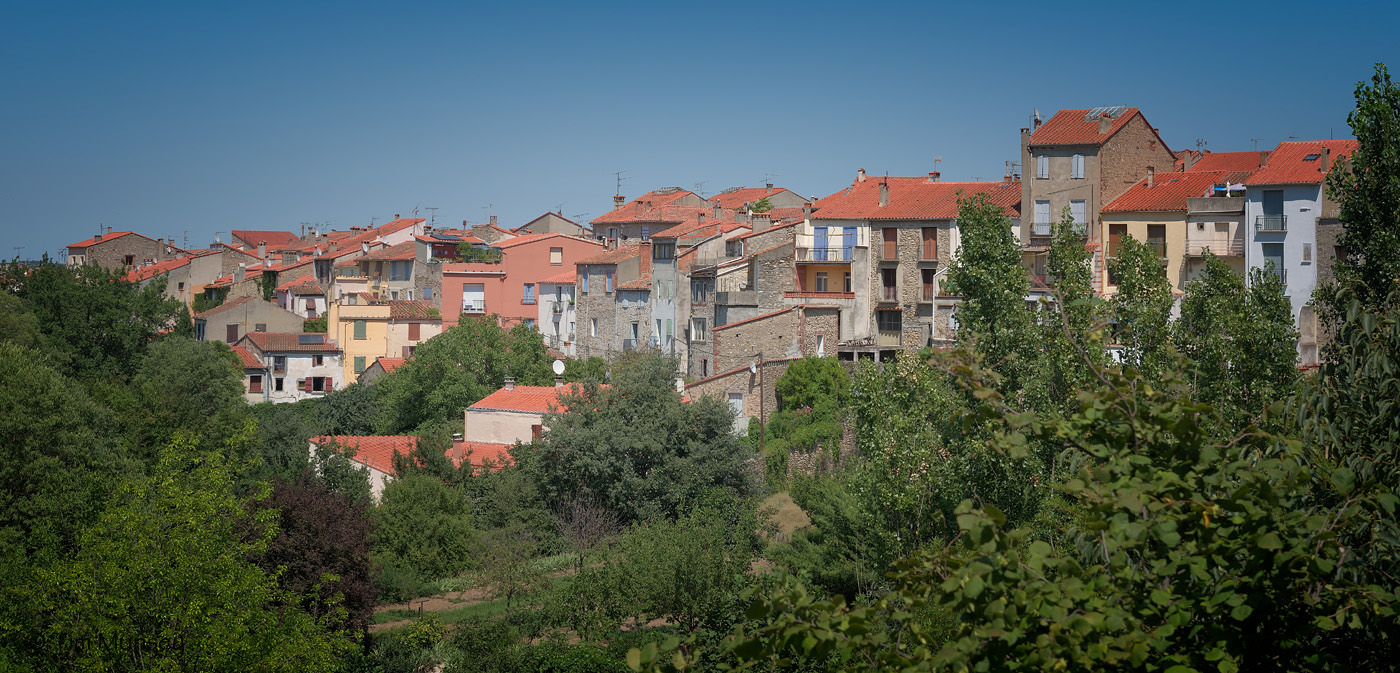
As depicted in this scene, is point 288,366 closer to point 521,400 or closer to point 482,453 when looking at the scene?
point 521,400

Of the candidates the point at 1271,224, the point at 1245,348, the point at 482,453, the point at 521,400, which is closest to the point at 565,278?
the point at 521,400

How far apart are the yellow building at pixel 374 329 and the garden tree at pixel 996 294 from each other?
48.3 m

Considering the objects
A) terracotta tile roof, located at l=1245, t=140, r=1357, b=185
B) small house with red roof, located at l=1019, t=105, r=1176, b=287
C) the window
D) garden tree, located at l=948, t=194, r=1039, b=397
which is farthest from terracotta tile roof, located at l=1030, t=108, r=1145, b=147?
garden tree, located at l=948, t=194, r=1039, b=397

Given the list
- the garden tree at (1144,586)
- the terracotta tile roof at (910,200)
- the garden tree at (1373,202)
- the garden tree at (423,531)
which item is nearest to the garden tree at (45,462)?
the garden tree at (423,531)

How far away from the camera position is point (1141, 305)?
22.6 metres

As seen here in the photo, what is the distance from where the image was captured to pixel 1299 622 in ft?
20.2

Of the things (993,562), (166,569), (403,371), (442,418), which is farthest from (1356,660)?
(403,371)

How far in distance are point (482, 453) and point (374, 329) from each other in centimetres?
2674

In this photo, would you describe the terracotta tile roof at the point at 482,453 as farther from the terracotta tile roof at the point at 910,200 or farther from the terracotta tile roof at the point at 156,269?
the terracotta tile roof at the point at 156,269

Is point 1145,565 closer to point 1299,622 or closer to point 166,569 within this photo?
point 1299,622

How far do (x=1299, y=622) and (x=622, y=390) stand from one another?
31.8 meters

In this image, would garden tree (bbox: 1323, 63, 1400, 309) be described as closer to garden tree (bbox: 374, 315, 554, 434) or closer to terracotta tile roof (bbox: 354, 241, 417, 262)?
garden tree (bbox: 374, 315, 554, 434)

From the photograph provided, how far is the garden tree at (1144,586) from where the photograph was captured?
566cm

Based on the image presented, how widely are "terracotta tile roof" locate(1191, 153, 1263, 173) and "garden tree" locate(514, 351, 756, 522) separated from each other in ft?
85.9
